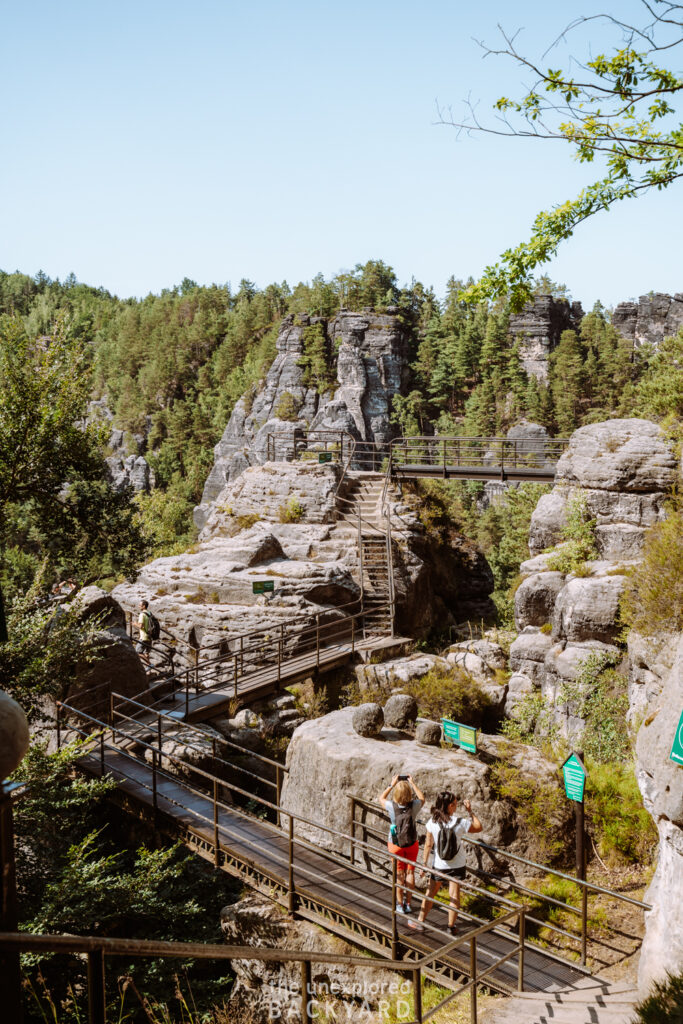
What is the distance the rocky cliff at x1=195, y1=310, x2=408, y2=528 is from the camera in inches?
2181

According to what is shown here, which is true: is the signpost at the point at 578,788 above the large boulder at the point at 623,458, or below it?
below

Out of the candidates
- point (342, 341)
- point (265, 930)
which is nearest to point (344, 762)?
point (265, 930)

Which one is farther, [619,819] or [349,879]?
[619,819]

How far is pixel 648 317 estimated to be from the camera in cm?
6141

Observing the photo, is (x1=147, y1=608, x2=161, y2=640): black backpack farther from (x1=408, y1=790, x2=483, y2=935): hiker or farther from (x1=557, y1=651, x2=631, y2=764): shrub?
(x1=408, y1=790, x2=483, y2=935): hiker

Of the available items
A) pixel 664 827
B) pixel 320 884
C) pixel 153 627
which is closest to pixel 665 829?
pixel 664 827

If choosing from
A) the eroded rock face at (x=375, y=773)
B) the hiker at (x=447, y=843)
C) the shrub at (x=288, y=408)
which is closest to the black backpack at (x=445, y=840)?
the hiker at (x=447, y=843)

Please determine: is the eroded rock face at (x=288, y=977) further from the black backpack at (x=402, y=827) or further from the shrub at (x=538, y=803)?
the shrub at (x=538, y=803)

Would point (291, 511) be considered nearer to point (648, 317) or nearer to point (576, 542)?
point (576, 542)

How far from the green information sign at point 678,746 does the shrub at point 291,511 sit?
14.9 meters

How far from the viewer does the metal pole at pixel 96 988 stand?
6.68 ft

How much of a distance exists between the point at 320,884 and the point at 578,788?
2938 millimetres

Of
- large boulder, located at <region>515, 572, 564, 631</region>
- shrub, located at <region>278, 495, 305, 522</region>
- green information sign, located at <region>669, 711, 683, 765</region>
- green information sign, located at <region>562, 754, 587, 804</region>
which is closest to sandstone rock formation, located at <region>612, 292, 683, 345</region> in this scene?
shrub, located at <region>278, 495, 305, 522</region>

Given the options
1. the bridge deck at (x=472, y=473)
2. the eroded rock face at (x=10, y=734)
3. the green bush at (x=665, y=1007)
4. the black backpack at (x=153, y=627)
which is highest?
the bridge deck at (x=472, y=473)
